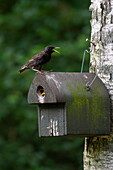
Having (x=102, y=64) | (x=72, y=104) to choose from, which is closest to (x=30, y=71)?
(x=102, y=64)

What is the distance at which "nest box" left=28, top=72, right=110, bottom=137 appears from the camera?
11.9 feet

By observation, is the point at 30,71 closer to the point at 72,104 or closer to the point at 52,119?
the point at 52,119

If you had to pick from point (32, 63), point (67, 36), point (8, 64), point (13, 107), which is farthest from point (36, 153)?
point (32, 63)

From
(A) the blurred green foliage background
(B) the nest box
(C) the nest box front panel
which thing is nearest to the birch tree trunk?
(B) the nest box

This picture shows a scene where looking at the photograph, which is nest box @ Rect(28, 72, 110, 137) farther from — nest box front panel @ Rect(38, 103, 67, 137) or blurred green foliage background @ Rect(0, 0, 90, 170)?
blurred green foliage background @ Rect(0, 0, 90, 170)

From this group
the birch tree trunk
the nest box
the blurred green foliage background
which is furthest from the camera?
the blurred green foliage background

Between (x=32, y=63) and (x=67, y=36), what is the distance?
208 inches

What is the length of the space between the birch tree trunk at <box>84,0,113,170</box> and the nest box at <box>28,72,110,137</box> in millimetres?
96

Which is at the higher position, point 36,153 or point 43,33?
point 43,33

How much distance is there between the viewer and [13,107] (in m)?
8.73

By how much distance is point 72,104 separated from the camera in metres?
3.64

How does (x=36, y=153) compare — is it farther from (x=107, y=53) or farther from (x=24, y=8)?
(x=107, y=53)

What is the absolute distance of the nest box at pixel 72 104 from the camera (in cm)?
363

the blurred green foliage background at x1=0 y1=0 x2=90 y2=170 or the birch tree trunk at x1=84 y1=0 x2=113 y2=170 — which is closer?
the birch tree trunk at x1=84 y1=0 x2=113 y2=170
